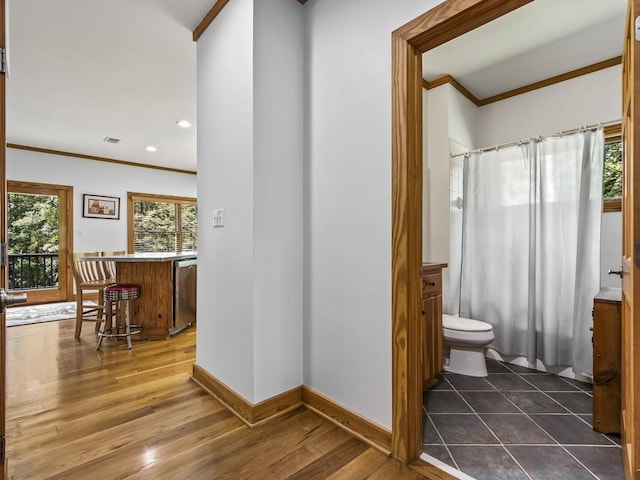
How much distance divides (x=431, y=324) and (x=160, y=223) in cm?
639

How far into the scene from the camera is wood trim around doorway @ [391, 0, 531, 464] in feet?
5.05

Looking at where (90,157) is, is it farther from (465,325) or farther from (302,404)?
(465,325)

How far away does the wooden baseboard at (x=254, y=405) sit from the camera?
1.86m

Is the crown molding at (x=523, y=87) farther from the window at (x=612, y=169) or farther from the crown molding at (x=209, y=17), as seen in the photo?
the crown molding at (x=209, y=17)

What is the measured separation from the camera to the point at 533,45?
261cm

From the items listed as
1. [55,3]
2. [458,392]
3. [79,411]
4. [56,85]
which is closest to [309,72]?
[55,3]

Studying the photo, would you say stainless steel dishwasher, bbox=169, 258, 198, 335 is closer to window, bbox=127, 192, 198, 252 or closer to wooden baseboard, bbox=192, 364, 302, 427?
wooden baseboard, bbox=192, 364, 302, 427

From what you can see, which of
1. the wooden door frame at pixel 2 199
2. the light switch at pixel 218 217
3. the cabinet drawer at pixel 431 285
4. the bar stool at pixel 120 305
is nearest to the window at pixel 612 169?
the cabinet drawer at pixel 431 285

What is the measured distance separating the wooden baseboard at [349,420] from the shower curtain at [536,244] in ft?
5.68

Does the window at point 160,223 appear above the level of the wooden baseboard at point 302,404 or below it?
above

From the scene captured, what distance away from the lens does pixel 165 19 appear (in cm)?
240

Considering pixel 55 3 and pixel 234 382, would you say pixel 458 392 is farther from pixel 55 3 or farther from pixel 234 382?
pixel 55 3

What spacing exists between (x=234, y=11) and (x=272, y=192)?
115cm

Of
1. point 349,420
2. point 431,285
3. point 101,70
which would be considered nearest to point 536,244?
point 431,285
